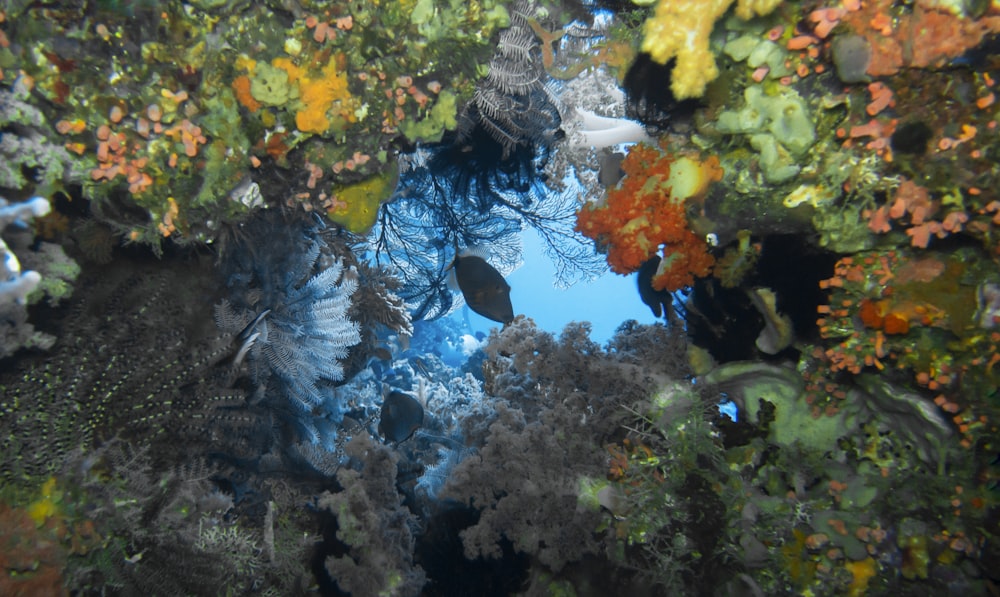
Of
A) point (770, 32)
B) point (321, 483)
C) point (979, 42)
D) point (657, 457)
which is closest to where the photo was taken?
point (979, 42)

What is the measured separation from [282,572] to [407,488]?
1.46m

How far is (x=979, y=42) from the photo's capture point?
92.2 inches

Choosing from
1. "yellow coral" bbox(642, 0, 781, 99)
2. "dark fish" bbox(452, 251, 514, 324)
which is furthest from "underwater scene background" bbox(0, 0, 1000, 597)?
"dark fish" bbox(452, 251, 514, 324)

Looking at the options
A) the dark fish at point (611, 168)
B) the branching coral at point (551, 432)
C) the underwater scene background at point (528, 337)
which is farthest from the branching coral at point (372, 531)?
the dark fish at point (611, 168)

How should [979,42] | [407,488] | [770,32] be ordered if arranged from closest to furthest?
[979,42] → [770,32] → [407,488]

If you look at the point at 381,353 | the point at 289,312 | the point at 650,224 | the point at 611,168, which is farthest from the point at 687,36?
the point at 381,353

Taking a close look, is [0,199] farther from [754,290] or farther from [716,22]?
[754,290]

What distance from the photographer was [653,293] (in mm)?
4855

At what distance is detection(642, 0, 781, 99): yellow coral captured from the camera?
2.70 m

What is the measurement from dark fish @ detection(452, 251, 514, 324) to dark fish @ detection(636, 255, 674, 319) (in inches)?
63.7

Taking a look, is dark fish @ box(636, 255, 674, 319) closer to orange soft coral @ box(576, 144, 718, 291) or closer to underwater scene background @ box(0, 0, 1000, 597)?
underwater scene background @ box(0, 0, 1000, 597)

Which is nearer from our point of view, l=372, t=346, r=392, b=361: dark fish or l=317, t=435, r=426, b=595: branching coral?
l=317, t=435, r=426, b=595: branching coral

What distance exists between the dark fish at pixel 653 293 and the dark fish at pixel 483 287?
1.62 metres

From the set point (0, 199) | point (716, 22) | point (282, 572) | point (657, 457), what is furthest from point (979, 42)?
point (282, 572)
